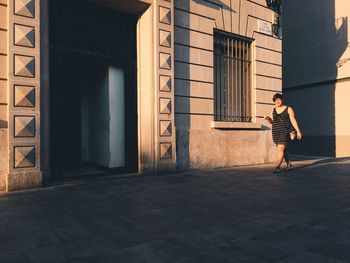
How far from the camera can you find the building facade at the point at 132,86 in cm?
506

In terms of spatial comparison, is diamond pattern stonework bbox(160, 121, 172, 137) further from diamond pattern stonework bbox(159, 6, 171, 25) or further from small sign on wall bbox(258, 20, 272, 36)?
small sign on wall bbox(258, 20, 272, 36)

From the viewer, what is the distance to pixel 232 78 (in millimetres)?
8914

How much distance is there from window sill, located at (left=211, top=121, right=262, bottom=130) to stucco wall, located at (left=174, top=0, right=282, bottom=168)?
0.11 meters

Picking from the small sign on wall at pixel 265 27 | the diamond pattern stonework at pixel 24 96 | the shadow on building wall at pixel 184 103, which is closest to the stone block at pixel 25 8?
the diamond pattern stonework at pixel 24 96

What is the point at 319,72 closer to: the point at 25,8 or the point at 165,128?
the point at 165,128

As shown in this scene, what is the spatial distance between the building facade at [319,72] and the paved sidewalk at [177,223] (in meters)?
8.41

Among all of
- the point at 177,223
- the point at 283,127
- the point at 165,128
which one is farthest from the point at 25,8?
the point at 283,127

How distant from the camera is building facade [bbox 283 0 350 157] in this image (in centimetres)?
1266

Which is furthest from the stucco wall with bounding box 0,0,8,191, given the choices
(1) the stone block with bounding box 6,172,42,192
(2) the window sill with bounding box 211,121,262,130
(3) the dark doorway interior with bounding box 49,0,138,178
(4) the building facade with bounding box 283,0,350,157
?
(4) the building facade with bounding box 283,0,350,157

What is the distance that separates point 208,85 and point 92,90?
3190 mm

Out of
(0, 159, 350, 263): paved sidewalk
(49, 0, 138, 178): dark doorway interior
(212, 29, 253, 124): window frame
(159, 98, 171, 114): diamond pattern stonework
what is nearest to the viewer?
(0, 159, 350, 263): paved sidewalk

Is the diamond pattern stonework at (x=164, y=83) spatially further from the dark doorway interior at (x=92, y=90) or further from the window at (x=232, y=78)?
the window at (x=232, y=78)

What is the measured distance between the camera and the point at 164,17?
6961 millimetres

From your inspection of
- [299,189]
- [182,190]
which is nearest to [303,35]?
[299,189]
